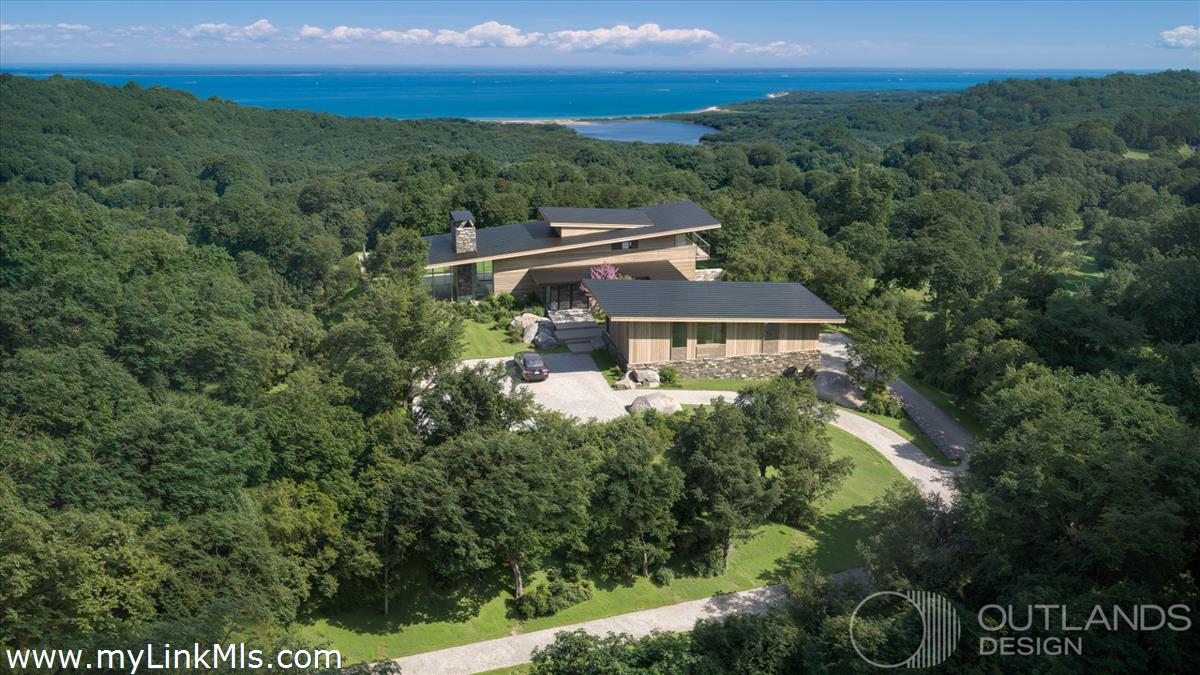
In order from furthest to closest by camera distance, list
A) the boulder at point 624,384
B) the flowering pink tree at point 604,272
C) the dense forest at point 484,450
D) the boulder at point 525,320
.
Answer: the flowering pink tree at point 604,272 → the boulder at point 525,320 → the boulder at point 624,384 → the dense forest at point 484,450

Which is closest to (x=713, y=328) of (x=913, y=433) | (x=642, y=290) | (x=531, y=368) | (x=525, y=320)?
(x=642, y=290)

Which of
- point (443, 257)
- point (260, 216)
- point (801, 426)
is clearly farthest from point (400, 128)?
point (801, 426)

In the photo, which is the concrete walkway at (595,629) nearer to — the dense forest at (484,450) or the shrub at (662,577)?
the shrub at (662,577)

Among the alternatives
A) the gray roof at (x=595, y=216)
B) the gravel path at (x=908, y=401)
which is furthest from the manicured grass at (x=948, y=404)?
the gray roof at (x=595, y=216)

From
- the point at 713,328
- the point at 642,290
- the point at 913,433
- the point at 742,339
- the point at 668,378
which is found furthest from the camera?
the point at 642,290

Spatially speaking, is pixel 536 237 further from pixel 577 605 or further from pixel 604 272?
pixel 577 605

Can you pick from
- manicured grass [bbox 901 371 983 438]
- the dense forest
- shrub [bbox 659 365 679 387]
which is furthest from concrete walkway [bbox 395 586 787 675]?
manicured grass [bbox 901 371 983 438]
